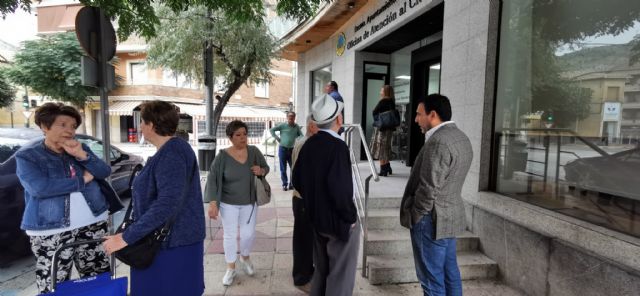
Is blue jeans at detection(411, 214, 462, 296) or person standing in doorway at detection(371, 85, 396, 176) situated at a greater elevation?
person standing in doorway at detection(371, 85, 396, 176)

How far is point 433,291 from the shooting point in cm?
271

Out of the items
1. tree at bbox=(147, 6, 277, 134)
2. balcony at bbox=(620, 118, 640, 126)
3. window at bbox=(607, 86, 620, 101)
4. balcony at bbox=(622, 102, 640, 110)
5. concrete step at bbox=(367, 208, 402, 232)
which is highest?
tree at bbox=(147, 6, 277, 134)

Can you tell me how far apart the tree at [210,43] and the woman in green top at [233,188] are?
486cm

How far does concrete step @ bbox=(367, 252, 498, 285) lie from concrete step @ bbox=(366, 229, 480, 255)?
0.07 metres

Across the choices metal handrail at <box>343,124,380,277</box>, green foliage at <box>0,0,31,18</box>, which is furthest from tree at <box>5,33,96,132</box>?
metal handrail at <box>343,124,380,277</box>

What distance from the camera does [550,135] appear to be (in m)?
3.60

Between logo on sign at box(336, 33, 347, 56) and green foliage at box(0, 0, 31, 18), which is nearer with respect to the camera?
green foliage at box(0, 0, 31, 18)

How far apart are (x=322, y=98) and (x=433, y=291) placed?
1754 millimetres

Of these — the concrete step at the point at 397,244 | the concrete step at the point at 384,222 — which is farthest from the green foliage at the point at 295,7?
the concrete step at the point at 397,244

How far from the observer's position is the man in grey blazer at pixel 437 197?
252 centimetres

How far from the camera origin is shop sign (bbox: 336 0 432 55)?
6070mm

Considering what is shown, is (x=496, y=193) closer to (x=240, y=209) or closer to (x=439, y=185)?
(x=439, y=185)

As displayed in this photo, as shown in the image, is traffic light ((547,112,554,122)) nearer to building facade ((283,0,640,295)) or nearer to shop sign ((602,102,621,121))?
building facade ((283,0,640,295))

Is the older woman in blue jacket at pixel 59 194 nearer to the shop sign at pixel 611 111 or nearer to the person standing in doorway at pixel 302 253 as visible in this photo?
the person standing in doorway at pixel 302 253
